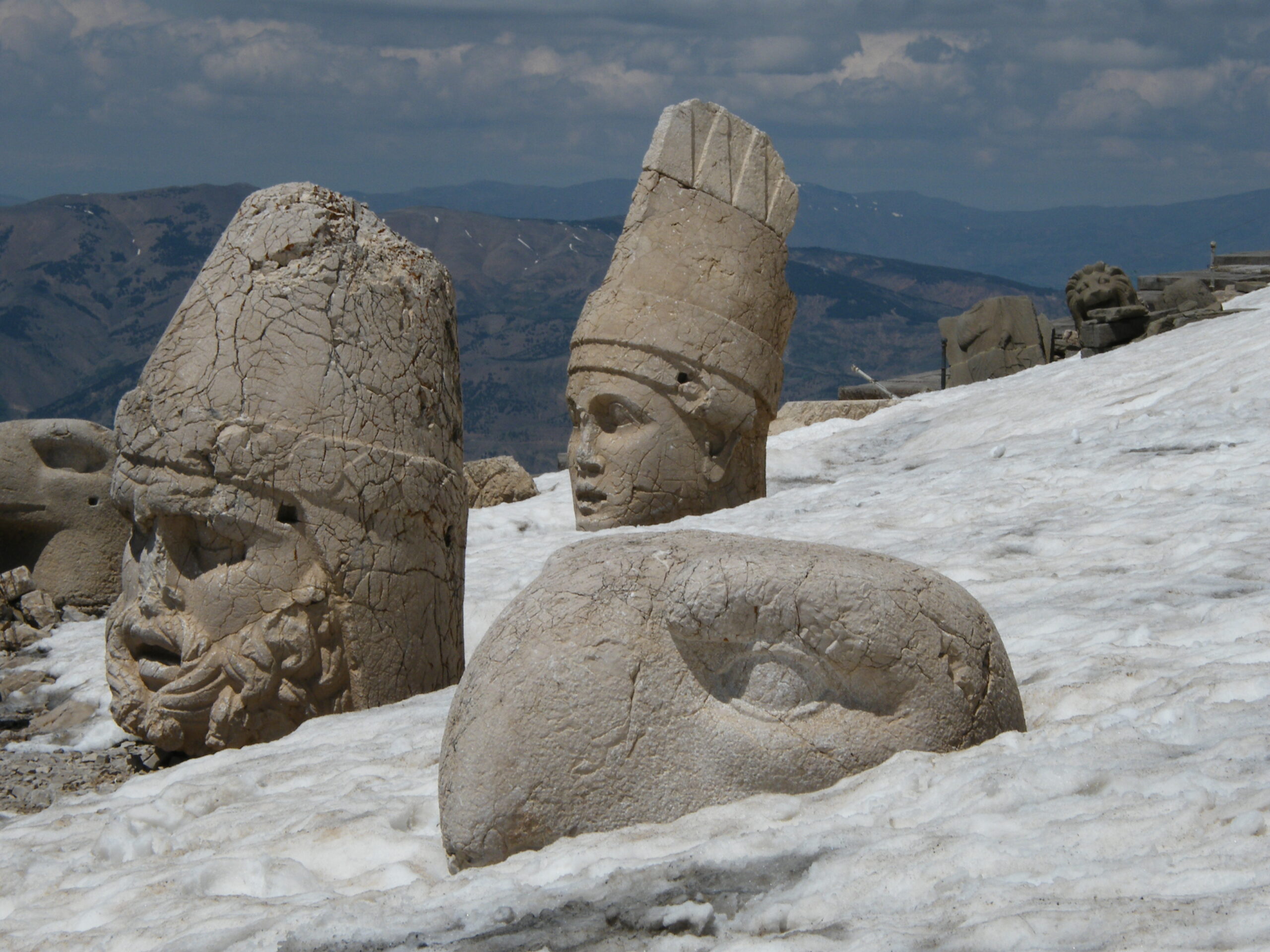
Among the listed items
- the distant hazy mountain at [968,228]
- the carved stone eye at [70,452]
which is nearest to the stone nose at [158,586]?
the carved stone eye at [70,452]

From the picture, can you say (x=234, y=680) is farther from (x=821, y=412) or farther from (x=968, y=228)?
(x=968, y=228)

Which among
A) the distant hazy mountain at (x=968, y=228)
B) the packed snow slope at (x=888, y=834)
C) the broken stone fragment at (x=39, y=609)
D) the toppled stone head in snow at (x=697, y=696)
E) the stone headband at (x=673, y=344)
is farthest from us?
the distant hazy mountain at (x=968, y=228)

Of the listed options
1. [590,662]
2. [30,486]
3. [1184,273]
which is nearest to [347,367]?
[590,662]

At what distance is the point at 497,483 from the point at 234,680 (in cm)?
670

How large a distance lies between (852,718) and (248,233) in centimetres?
308

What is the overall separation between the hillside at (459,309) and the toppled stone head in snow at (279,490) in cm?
2538

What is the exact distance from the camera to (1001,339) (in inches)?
716

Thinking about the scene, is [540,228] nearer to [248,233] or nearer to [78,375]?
[78,375]

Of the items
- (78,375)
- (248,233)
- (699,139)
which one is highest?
(699,139)

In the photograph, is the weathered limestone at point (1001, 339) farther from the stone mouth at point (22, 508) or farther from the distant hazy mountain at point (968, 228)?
the distant hazy mountain at point (968, 228)

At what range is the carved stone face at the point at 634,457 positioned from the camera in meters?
8.64

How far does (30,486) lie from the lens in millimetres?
7691

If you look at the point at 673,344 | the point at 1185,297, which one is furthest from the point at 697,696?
the point at 1185,297

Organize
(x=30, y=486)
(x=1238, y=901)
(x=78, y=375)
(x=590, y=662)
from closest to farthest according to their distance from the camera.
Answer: (x=1238, y=901) < (x=590, y=662) < (x=30, y=486) < (x=78, y=375)
